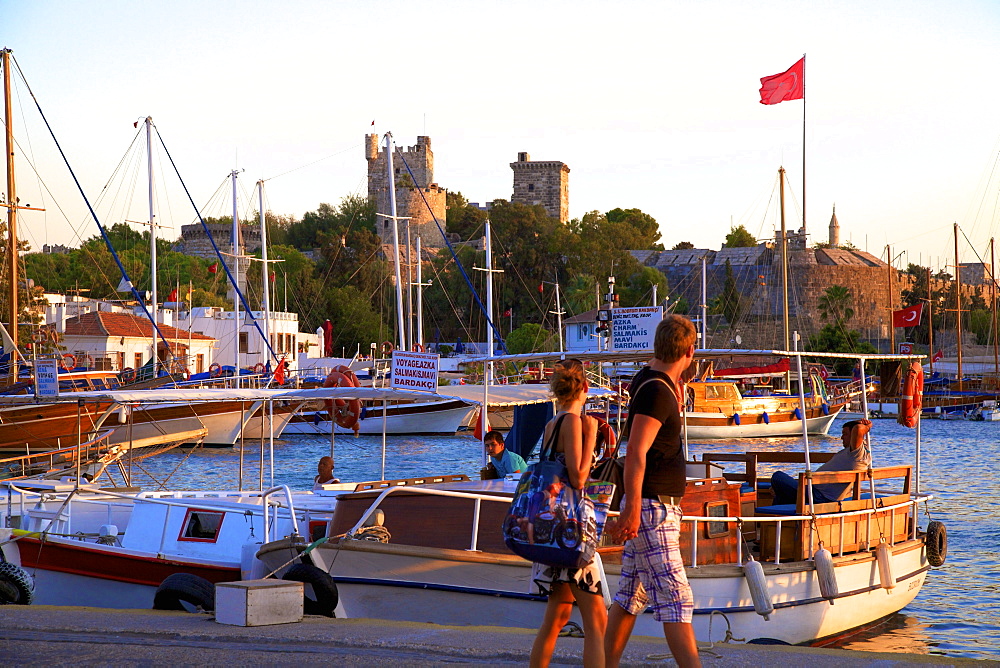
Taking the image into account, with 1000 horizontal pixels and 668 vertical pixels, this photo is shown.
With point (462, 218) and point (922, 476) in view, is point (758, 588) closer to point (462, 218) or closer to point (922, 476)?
point (922, 476)

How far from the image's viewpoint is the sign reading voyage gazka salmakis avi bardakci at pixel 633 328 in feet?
32.8

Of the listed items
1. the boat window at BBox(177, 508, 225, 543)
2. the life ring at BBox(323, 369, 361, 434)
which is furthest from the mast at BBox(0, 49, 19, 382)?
the boat window at BBox(177, 508, 225, 543)

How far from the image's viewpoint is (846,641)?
10648 mm

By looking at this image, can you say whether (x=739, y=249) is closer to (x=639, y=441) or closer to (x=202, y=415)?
(x=202, y=415)

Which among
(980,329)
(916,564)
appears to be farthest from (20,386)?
(980,329)

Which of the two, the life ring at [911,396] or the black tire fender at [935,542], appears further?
the black tire fender at [935,542]

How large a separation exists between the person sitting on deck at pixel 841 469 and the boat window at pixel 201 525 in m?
5.61

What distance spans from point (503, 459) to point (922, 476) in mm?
22175

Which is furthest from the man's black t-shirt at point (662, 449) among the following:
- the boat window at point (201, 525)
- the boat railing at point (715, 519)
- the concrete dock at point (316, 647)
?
the boat window at point (201, 525)

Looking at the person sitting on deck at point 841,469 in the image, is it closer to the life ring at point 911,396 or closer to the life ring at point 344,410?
the life ring at point 911,396

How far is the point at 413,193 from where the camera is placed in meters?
117

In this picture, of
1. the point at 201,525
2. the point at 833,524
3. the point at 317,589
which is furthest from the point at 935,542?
the point at 201,525

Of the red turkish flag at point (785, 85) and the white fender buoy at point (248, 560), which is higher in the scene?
the red turkish flag at point (785, 85)

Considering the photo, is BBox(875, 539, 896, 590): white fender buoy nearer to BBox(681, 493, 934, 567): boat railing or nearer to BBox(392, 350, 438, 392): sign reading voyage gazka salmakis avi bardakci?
BBox(681, 493, 934, 567): boat railing
